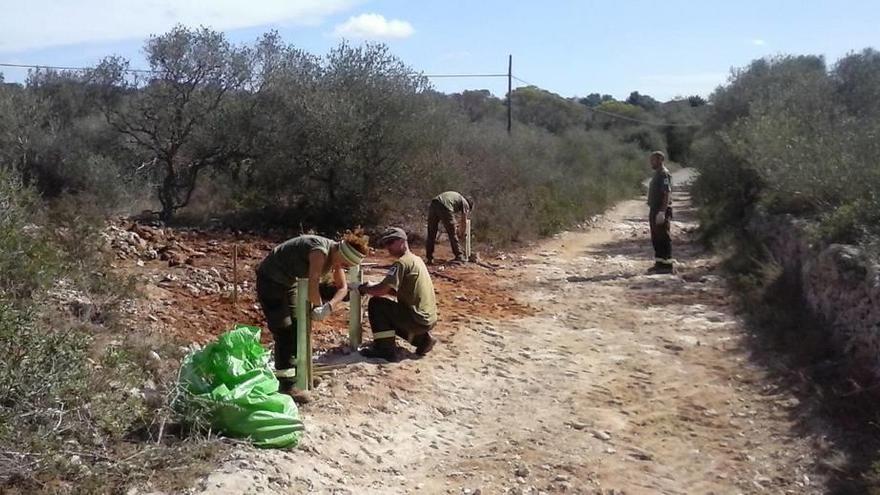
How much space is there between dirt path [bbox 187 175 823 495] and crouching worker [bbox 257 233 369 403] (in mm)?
392

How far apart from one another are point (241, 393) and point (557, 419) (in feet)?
8.66

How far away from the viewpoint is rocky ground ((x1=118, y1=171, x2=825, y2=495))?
219 inches

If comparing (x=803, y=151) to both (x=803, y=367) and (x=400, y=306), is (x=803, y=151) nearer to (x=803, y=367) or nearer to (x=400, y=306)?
(x=803, y=367)

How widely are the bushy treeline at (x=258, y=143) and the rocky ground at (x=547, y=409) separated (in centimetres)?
637

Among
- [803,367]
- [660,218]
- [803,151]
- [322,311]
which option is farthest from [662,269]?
[322,311]

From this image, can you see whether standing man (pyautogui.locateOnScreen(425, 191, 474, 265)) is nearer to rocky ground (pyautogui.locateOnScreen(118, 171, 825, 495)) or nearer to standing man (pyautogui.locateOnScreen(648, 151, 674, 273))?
rocky ground (pyautogui.locateOnScreen(118, 171, 825, 495))

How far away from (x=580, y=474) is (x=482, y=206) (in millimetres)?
12326

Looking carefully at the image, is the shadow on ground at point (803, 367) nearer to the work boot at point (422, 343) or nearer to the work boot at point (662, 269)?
the work boot at point (662, 269)

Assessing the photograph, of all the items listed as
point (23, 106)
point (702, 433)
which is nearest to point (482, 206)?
point (23, 106)

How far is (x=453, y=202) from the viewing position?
13.4m

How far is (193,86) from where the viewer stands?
17.5m

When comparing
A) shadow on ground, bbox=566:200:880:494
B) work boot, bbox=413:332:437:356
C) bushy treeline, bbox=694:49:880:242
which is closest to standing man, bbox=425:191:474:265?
shadow on ground, bbox=566:200:880:494

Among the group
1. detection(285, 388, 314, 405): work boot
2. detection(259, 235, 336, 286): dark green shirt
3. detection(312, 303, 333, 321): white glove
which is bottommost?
detection(285, 388, 314, 405): work boot

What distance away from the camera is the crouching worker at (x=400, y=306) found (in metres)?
7.39
